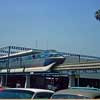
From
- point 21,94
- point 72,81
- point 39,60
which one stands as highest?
point 21,94

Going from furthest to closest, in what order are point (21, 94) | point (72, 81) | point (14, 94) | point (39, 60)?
point (39, 60) < point (72, 81) < point (21, 94) < point (14, 94)

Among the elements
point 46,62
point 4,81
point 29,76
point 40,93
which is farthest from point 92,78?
point 40,93

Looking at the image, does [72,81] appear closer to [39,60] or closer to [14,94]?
[39,60]

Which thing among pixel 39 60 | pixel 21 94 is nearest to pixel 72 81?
pixel 39 60

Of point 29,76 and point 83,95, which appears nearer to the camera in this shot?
point 83,95

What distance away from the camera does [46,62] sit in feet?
248

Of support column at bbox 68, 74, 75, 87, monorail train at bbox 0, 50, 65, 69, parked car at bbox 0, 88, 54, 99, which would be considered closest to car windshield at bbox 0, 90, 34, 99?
parked car at bbox 0, 88, 54, 99

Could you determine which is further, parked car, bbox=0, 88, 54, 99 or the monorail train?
the monorail train

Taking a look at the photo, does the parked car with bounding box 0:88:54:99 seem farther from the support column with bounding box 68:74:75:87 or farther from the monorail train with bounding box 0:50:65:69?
the monorail train with bounding box 0:50:65:69

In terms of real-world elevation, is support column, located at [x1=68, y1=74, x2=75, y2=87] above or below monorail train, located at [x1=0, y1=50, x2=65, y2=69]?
below

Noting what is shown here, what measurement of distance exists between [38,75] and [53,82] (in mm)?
4661

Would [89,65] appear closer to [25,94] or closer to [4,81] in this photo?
[4,81]

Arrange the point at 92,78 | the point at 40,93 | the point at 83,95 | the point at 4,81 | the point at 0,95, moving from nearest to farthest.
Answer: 1. the point at 83,95
2. the point at 0,95
3. the point at 40,93
4. the point at 92,78
5. the point at 4,81

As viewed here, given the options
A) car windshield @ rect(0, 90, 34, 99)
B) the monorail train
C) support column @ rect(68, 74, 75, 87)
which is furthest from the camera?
the monorail train
